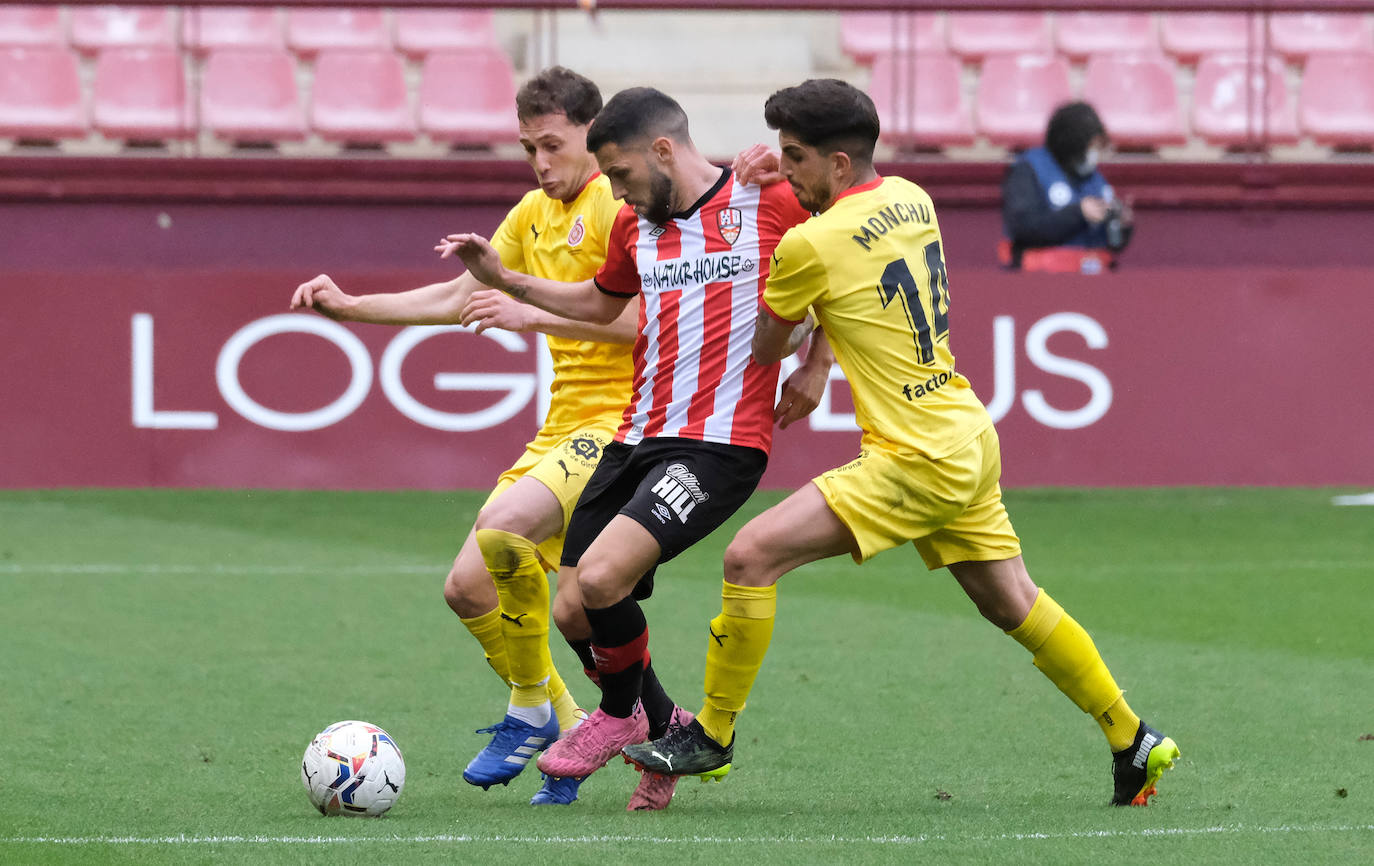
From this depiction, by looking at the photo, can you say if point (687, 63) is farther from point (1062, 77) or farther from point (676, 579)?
point (676, 579)

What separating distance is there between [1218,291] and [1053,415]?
133cm

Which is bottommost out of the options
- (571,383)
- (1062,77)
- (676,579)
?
(676,579)

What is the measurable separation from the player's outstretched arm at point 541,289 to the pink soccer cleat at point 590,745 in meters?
1.07

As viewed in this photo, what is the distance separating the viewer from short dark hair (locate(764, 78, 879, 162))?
15.0 ft

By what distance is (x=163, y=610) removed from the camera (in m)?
8.16

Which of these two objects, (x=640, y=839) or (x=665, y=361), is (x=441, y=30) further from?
(x=640, y=839)

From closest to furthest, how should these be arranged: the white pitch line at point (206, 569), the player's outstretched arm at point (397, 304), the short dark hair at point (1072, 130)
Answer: the player's outstretched arm at point (397, 304), the white pitch line at point (206, 569), the short dark hair at point (1072, 130)

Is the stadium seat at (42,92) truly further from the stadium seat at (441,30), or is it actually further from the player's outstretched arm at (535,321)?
the player's outstretched arm at (535,321)

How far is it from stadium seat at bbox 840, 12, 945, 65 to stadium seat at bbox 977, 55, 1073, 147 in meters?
0.53

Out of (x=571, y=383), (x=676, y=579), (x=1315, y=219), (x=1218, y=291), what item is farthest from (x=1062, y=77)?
(x=571, y=383)

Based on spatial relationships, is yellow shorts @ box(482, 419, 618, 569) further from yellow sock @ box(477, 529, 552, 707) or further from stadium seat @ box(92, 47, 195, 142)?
stadium seat @ box(92, 47, 195, 142)

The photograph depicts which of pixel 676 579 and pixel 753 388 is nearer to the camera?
pixel 753 388

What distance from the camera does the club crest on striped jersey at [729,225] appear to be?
4906mm

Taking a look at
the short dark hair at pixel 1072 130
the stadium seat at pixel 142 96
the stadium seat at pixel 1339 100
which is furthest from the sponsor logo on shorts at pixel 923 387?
the stadium seat at pixel 1339 100
